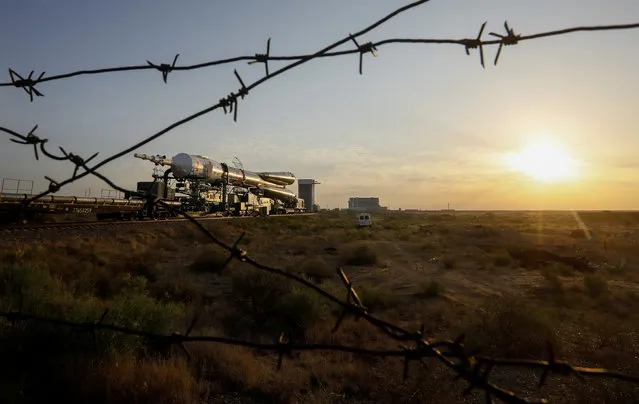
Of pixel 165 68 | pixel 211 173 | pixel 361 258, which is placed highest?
pixel 211 173

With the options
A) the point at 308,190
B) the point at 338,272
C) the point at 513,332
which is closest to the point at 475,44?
the point at 338,272

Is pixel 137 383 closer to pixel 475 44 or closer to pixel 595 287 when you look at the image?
pixel 475 44

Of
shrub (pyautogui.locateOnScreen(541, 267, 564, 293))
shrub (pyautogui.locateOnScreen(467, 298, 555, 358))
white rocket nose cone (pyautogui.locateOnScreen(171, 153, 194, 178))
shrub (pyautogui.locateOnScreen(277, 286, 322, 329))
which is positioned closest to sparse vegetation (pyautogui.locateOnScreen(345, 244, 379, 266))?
shrub (pyautogui.locateOnScreen(541, 267, 564, 293))

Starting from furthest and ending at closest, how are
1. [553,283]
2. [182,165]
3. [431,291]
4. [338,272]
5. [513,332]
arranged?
[182,165], [553,283], [431,291], [513,332], [338,272]

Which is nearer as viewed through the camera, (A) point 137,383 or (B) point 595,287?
(A) point 137,383

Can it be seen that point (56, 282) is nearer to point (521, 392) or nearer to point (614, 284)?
point (521, 392)

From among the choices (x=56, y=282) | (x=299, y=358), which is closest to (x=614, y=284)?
(x=299, y=358)

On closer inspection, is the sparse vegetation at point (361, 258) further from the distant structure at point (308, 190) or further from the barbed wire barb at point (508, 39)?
the distant structure at point (308, 190)

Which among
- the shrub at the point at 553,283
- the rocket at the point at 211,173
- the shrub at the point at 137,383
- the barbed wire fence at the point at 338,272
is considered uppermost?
the rocket at the point at 211,173

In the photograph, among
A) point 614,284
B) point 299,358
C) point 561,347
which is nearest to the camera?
point 299,358

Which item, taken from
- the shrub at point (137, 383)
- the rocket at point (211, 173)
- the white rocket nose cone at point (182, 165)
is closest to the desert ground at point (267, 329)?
the shrub at point (137, 383)

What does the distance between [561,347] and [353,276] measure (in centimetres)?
866

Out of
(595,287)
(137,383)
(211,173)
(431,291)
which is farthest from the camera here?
(211,173)

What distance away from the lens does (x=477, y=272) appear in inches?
658
